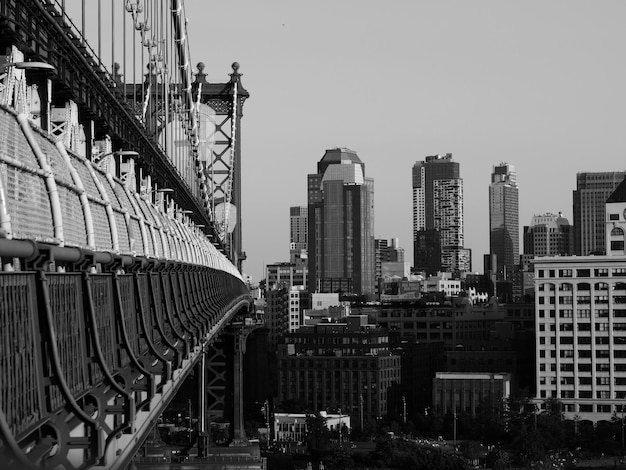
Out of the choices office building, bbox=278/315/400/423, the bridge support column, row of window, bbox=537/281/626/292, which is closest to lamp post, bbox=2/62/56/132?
the bridge support column

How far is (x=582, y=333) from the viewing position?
129500 millimetres

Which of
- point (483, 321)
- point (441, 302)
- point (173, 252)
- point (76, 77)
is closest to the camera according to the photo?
point (76, 77)

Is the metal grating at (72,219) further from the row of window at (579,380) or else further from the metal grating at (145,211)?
the row of window at (579,380)

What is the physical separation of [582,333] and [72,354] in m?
118

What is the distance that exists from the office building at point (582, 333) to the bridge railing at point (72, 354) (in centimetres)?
10806

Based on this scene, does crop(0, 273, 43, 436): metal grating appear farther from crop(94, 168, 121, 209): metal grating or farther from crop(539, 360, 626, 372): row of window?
crop(539, 360, 626, 372): row of window

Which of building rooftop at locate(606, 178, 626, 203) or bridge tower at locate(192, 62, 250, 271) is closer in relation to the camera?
→ bridge tower at locate(192, 62, 250, 271)

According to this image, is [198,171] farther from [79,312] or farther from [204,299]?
[79,312]

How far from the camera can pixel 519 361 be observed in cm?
15112

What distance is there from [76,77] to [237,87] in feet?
202

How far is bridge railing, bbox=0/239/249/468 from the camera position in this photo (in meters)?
11.4

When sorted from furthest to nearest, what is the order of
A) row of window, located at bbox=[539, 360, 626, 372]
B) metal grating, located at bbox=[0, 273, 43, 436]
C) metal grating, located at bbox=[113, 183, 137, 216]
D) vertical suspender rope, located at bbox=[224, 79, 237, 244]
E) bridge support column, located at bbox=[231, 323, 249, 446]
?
row of window, located at bbox=[539, 360, 626, 372], vertical suspender rope, located at bbox=[224, 79, 237, 244], bridge support column, located at bbox=[231, 323, 249, 446], metal grating, located at bbox=[113, 183, 137, 216], metal grating, located at bbox=[0, 273, 43, 436]

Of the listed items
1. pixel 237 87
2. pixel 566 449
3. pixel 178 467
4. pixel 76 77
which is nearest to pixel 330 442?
pixel 566 449

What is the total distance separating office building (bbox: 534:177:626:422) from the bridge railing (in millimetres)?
108062
